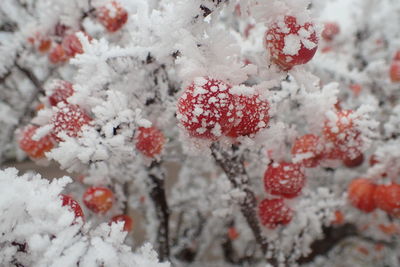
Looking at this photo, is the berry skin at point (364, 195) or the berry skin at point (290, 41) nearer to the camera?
the berry skin at point (290, 41)

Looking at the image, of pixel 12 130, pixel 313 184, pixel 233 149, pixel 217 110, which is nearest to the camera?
pixel 217 110

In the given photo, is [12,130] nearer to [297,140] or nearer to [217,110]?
[297,140]

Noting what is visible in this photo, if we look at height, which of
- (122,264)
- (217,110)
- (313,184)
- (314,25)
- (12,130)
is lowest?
(122,264)

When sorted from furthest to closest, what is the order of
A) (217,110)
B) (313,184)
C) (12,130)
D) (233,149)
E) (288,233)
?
(313,184)
(12,130)
(288,233)
(233,149)
(217,110)

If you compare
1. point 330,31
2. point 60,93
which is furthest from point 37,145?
point 330,31

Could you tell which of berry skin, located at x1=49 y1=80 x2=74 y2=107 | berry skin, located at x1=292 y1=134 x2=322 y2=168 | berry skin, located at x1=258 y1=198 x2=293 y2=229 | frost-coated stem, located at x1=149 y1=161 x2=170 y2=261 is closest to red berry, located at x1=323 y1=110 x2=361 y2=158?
berry skin, located at x1=292 y1=134 x2=322 y2=168

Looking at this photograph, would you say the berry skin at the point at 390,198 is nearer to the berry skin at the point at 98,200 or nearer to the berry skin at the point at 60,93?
the berry skin at the point at 98,200

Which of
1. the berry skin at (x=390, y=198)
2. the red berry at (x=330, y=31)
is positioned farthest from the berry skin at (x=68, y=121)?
the red berry at (x=330, y=31)

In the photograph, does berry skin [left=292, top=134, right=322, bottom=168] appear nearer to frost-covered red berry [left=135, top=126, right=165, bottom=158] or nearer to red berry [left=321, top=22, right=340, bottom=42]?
frost-covered red berry [left=135, top=126, right=165, bottom=158]

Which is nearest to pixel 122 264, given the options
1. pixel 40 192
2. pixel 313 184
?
pixel 40 192
